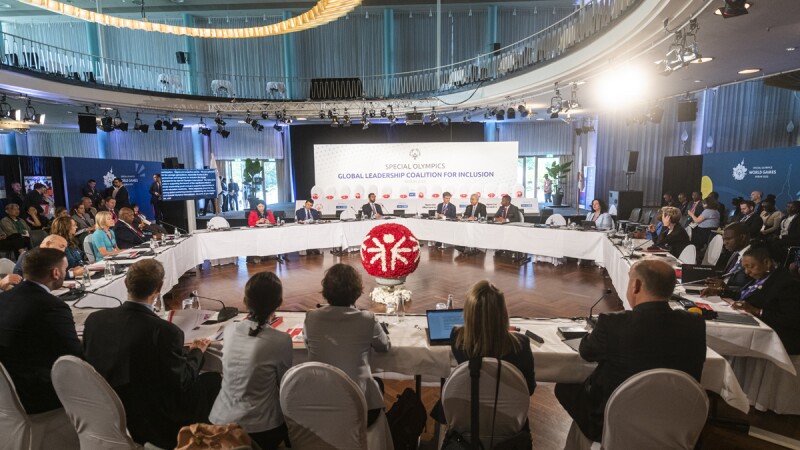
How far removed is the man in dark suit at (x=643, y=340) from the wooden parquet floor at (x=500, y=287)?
926 mm

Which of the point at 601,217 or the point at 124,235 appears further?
the point at 601,217

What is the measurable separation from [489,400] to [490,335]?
0.89 feet

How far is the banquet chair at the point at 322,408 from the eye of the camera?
1.71 metres

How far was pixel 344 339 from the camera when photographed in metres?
2.02

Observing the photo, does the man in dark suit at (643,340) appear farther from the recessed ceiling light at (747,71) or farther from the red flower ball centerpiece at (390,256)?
the recessed ceiling light at (747,71)

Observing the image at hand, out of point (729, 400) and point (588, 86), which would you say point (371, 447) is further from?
point (588, 86)

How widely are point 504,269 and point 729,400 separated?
5027 mm

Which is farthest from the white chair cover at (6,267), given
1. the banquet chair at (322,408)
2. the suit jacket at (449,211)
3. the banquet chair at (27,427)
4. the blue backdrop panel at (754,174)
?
the blue backdrop panel at (754,174)

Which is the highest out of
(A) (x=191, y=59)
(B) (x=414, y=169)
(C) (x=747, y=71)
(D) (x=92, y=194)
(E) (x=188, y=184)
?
(A) (x=191, y=59)

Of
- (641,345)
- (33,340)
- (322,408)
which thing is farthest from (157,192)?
(641,345)

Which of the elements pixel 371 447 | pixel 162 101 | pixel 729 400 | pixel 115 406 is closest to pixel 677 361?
pixel 729 400

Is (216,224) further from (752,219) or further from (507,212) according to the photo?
(752,219)

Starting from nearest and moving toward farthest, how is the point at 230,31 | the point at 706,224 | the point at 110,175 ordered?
the point at 230,31 → the point at 706,224 → the point at 110,175

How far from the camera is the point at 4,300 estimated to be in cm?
211
